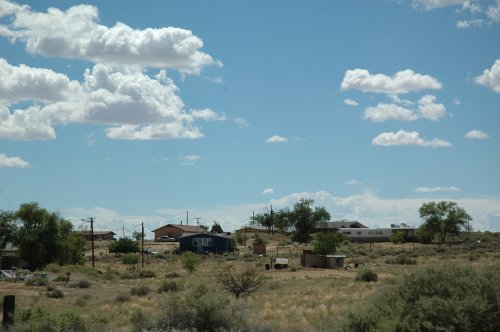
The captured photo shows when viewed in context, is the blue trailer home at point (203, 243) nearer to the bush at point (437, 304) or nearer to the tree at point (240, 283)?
the tree at point (240, 283)

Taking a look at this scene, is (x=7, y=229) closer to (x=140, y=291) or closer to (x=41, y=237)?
(x=41, y=237)

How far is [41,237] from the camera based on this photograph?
6612 centimetres

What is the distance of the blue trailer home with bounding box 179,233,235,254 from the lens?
9675 centimetres

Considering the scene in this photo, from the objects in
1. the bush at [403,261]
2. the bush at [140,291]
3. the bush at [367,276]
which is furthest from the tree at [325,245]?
the bush at [140,291]

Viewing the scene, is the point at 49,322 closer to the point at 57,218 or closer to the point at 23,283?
the point at 23,283

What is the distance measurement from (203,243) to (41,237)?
34.4 meters

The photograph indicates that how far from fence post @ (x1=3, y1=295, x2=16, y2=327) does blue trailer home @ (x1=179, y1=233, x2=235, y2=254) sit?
81.8 m

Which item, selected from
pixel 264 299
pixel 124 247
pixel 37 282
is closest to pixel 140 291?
pixel 264 299

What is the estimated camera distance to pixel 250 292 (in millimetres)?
35375

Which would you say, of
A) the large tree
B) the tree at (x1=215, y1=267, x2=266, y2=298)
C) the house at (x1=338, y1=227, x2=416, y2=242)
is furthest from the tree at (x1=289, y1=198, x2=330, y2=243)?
the tree at (x1=215, y1=267, x2=266, y2=298)

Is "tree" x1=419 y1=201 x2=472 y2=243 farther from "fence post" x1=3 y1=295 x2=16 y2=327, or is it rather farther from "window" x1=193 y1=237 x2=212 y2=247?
"fence post" x1=3 y1=295 x2=16 y2=327

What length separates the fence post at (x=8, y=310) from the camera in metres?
14.7

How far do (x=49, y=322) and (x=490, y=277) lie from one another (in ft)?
32.2

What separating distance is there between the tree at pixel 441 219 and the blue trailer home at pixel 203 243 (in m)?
36.5
